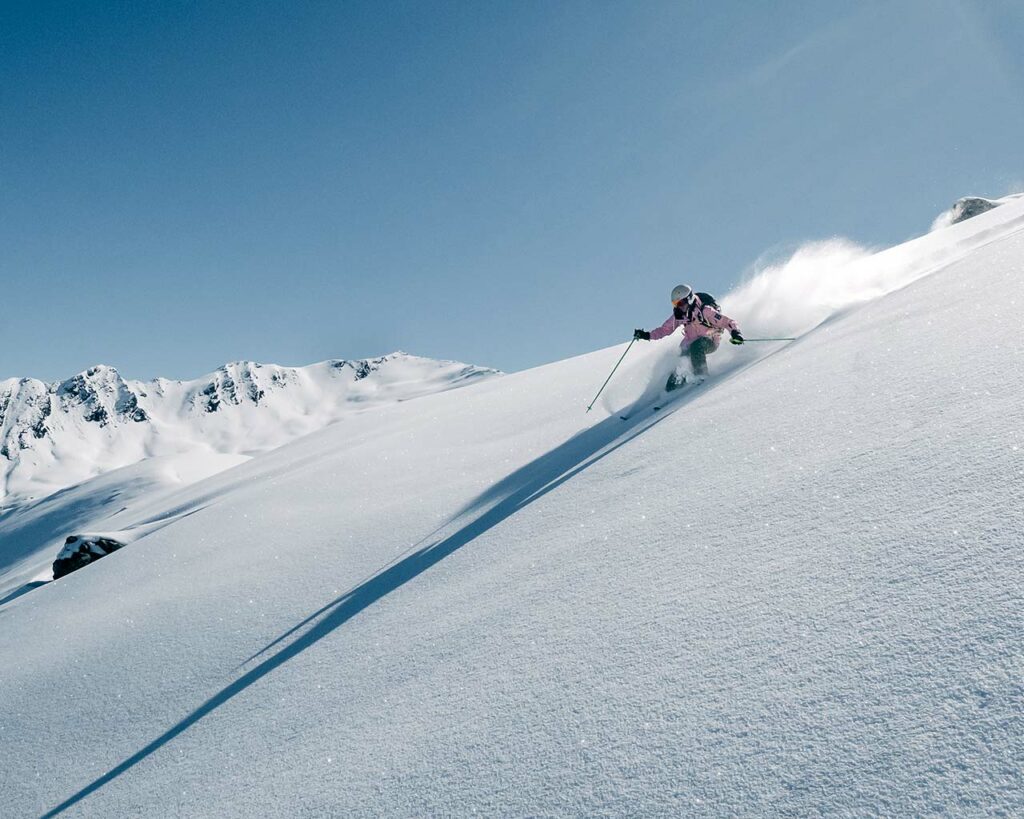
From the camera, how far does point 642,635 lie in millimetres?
2812

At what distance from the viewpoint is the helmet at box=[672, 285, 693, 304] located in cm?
966

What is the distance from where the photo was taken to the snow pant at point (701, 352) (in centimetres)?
945

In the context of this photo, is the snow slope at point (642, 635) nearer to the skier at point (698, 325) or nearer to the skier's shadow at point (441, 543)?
the skier's shadow at point (441, 543)

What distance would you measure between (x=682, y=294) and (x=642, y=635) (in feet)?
25.2

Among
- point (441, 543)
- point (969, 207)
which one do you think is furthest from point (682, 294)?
point (969, 207)

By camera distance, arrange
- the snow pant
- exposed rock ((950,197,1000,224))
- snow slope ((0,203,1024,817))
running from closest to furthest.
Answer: snow slope ((0,203,1024,817))
the snow pant
exposed rock ((950,197,1000,224))

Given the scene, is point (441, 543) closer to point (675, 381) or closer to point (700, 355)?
point (675, 381)

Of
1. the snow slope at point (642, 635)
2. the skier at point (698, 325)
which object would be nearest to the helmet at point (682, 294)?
the skier at point (698, 325)

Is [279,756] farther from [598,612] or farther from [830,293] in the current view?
[830,293]

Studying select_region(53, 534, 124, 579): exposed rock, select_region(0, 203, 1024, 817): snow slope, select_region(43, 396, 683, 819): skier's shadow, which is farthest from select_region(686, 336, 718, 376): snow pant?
select_region(53, 534, 124, 579): exposed rock

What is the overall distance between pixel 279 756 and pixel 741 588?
2383mm

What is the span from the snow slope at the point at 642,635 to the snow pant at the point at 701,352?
218cm

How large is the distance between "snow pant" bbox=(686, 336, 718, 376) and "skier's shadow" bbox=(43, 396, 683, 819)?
44.2 inches

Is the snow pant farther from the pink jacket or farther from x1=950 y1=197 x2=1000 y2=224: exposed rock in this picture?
x1=950 y1=197 x2=1000 y2=224: exposed rock
